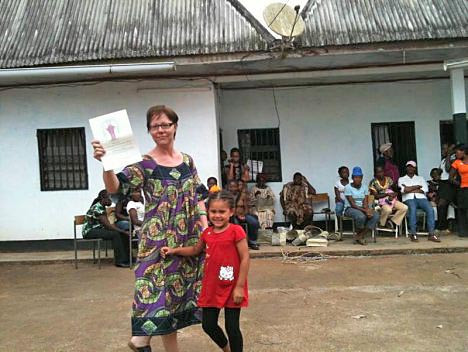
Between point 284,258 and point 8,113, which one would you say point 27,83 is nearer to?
point 8,113

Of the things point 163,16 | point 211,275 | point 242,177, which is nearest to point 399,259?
point 242,177

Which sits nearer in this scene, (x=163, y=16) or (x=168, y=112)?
(x=168, y=112)

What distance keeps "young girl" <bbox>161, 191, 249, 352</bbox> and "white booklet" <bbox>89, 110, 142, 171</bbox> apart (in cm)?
67

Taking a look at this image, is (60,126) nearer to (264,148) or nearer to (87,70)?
(87,70)

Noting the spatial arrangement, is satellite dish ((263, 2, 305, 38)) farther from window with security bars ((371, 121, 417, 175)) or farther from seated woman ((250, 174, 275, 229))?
window with security bars ((371, 121, 417, 175))

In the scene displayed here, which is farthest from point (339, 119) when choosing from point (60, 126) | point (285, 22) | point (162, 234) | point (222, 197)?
point (162, 234)

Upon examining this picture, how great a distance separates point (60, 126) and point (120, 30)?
2.03 m

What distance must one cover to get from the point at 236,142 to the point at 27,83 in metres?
4.12

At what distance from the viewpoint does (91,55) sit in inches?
305

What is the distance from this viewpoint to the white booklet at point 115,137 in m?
2.76

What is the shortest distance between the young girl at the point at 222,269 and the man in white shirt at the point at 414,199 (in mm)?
5707

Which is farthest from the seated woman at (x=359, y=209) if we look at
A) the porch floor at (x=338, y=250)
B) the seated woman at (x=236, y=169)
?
the seated woman at (x=236, y=169)

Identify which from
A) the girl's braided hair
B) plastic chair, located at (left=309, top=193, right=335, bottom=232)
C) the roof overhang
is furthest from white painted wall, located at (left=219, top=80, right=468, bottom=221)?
the girl's braided hair

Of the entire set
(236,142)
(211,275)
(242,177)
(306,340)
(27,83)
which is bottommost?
(306,340)
